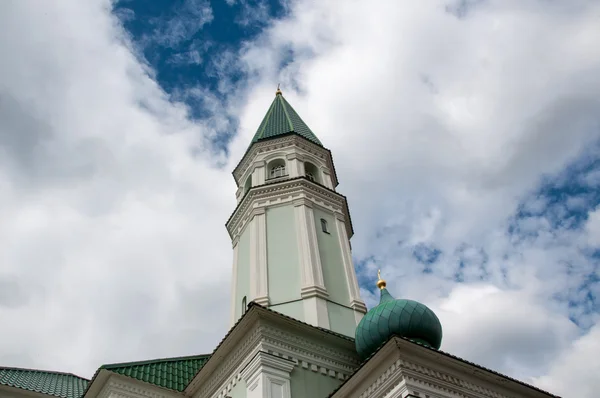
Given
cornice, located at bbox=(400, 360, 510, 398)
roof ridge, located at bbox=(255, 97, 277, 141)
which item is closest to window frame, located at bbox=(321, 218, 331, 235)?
roof ridge, located at bbox=(255, 97, 277, 141)

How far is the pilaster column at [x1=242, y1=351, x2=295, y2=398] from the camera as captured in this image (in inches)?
430

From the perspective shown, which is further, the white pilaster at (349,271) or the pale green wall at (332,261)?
the pale green wall at (332,261)

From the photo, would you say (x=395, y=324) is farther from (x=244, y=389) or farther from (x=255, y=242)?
(x=255, y=242)

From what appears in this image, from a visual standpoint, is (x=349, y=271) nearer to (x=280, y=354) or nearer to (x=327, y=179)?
(x=327, y=179)

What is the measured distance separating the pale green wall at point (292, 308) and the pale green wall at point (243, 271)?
124 cm

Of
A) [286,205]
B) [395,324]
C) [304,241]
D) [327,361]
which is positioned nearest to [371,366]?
[395,324]

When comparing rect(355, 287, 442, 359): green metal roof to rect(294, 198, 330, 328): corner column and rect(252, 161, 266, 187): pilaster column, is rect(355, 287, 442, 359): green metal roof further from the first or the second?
rect(252, 161, 266, 187): pilaster column

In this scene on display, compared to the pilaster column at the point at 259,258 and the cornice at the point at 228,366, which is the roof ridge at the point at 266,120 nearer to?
the pilaster column at the point at 259,258

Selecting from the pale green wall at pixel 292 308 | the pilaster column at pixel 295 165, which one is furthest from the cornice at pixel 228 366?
the pilaster column at pixel 295 165

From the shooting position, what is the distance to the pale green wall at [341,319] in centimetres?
1368

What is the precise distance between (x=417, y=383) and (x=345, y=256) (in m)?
6.78

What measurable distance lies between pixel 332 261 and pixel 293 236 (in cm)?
127

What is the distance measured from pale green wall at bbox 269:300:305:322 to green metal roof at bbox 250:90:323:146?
744 centimetres

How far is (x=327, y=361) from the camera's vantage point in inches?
484
